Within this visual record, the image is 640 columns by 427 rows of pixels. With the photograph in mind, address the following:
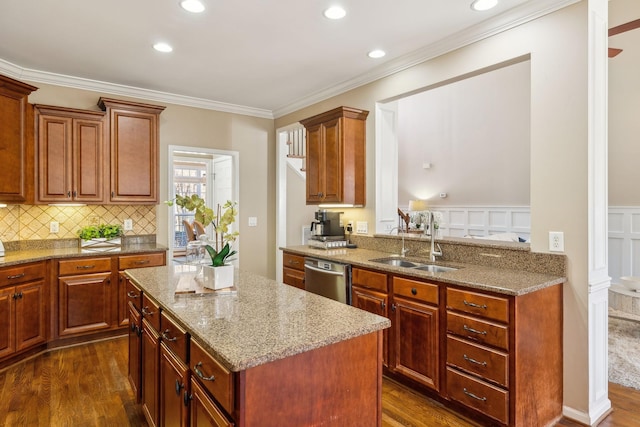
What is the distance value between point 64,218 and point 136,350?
248 centimetres

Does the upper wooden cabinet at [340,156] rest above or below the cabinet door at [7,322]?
above

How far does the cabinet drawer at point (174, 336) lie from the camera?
1.54m

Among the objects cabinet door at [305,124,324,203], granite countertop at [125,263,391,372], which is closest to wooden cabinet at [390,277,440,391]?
granite countertop at [125,263,391,372]

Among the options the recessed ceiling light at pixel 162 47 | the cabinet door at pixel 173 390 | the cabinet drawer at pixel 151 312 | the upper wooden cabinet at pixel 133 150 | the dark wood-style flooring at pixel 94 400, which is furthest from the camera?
the upper wooden cabinet at pixel 133 150

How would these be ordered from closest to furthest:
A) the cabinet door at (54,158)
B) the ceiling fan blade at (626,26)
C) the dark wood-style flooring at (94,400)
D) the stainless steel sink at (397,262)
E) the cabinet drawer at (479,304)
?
1. the cabinet drawer at (479,304)
2. the dark wood-style flooring at (94,400)
3. the stainless steel sink at (397,262)
4. the ceiling fan blade at (626,26)
5. the cabinet door at (54,158)

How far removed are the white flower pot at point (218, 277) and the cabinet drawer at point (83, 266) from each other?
2194 millimetres

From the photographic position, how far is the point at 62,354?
3.49m

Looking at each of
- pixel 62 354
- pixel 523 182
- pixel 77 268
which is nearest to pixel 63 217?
pixel 77 268

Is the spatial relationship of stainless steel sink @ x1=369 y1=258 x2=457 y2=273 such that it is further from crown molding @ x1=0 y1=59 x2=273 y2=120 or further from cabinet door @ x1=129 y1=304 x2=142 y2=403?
crown molding @ x1=0 y1=59 x2=273 y2=120

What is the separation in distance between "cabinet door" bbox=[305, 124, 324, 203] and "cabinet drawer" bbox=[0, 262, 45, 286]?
2690mm

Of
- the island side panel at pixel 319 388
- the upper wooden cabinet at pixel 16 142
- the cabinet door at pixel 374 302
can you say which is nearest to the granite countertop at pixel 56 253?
the upper wooden cabinet at pixel 16 142

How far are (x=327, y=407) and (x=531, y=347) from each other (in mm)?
1472

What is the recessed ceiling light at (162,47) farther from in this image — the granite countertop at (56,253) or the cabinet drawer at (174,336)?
the cabinet drawer at (174,336)

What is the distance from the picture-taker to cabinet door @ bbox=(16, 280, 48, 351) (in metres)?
3.21
